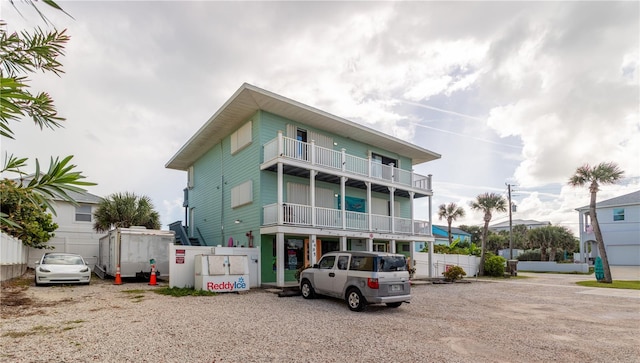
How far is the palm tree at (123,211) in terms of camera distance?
73.0 ft

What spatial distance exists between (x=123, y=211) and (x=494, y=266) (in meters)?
26.1

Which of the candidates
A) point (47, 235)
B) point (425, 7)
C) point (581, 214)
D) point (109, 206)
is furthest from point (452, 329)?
point (581, 214)

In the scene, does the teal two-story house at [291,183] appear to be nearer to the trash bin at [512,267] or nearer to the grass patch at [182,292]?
the grass patch at [182,292]

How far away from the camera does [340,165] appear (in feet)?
63.3

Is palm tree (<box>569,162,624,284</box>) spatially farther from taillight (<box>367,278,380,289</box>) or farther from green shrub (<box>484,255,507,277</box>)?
taillight (<box>367,278,380,289</box>)

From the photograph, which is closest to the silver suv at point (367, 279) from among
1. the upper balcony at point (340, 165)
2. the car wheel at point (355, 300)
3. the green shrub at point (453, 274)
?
the car wheel at point (355, 300)

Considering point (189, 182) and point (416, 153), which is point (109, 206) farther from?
point (416, 153)

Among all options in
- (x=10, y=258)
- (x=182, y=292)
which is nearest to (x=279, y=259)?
(x=182, y=292)

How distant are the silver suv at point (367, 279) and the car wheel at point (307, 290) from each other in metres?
0.77

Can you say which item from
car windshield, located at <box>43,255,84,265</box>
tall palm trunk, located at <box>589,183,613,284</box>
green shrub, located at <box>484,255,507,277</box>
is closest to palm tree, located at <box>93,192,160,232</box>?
car windshield, located at <box>43,255,84,265</box>

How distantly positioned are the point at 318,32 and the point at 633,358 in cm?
997

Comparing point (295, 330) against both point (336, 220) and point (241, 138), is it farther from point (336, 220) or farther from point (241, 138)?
point (241, 138)

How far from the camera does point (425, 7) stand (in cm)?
965

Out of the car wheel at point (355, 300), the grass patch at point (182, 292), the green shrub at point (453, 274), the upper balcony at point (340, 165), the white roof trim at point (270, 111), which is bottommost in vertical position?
the green shrub at point (453, 274)
